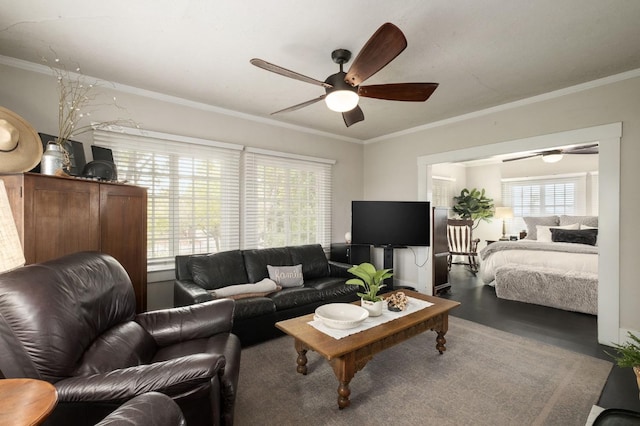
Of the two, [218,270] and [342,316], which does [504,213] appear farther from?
[218,270]

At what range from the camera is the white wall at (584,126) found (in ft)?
9.40

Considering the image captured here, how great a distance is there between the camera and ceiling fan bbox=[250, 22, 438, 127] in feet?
5.67

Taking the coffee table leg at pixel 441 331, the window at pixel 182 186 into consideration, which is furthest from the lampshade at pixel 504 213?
the window at pixel 182 186

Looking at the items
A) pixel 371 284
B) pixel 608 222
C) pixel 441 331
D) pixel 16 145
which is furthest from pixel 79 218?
pixel 608 222

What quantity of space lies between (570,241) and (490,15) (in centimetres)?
500

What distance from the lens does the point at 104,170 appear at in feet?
8.61

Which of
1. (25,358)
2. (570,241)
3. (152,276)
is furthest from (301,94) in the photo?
(570,241)

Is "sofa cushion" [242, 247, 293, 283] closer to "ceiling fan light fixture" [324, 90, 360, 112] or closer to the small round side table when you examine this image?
"ceiling fan light fixture" [324, 90, 360, 112]

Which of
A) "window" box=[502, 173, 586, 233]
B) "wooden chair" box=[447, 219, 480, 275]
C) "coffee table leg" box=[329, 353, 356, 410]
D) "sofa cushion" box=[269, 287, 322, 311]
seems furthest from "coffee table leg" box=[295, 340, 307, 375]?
"window" box=[502, 173, 586, 233]

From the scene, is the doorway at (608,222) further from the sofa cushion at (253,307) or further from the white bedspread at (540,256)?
the sofa cushion at (253,307)

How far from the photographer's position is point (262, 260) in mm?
3812

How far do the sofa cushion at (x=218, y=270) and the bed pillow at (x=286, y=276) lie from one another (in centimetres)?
32

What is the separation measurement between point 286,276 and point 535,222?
6.08 metres

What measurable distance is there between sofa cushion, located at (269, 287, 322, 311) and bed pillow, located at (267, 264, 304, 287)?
196 mm
